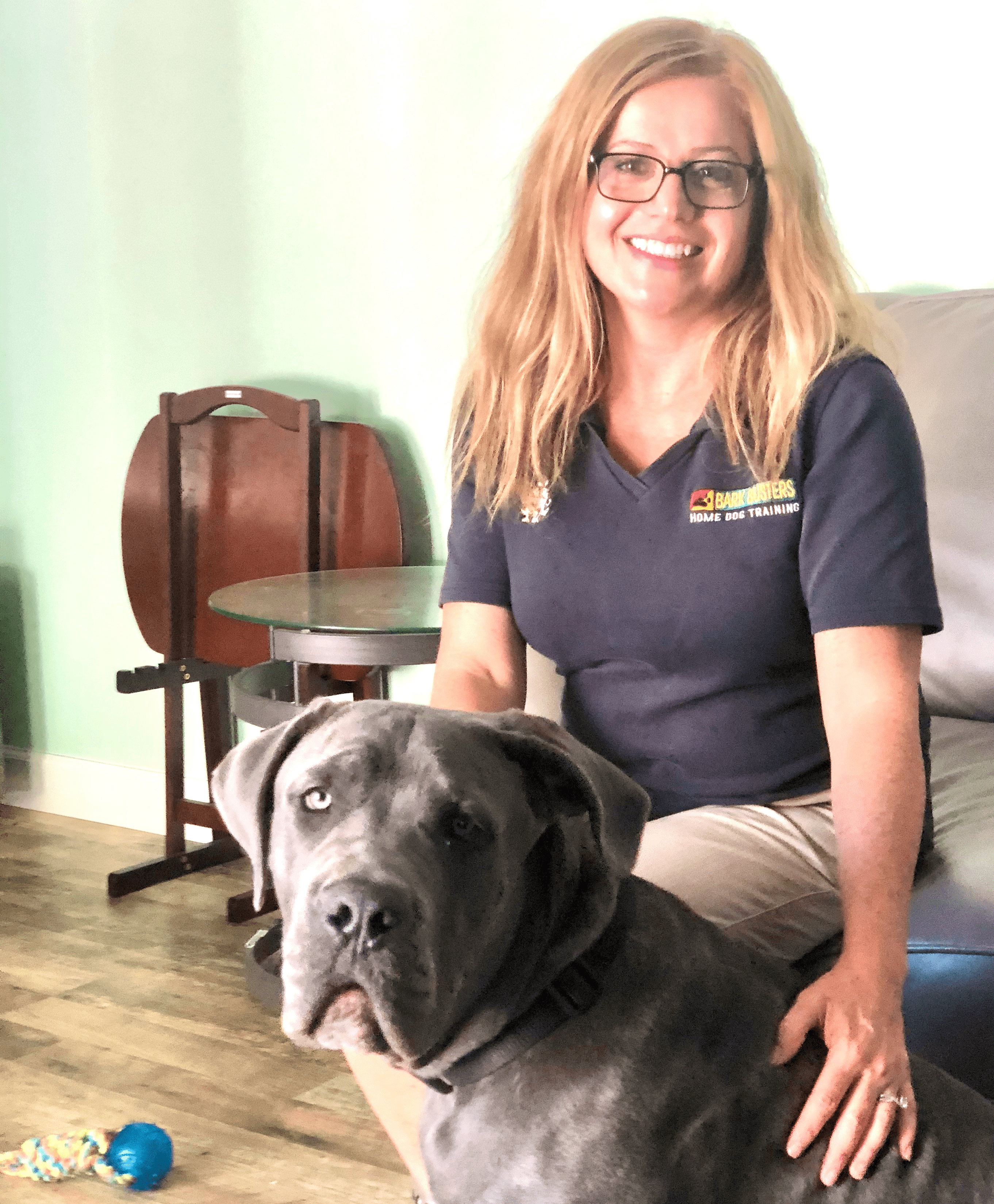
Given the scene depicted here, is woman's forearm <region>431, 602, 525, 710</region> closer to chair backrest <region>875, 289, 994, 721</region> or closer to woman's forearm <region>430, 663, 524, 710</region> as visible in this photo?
woman's forearm <region>430, 663, 524, 710</region>

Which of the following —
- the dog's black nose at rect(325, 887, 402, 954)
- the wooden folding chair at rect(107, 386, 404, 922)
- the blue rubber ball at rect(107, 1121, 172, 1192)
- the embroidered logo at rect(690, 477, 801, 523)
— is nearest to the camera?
the dog's black nose at rect(325, 887, 402, 954)

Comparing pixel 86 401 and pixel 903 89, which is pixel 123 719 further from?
pixel 903 89

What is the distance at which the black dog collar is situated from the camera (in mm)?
1087

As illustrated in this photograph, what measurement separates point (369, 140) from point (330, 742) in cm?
222

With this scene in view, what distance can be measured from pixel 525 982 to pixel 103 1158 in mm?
1117

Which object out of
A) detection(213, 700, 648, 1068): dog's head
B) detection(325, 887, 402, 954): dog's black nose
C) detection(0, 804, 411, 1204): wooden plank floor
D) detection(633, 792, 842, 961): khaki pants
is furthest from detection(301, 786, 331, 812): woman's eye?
detection(0, 804, 411, 1204): wooden plank floor

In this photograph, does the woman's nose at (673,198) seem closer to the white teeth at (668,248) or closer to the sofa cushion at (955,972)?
the white teeth at (668,248)

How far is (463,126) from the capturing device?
2.84 meters

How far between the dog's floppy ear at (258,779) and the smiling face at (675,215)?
0.70 m

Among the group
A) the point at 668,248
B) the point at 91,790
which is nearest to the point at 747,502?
the point at 668,248

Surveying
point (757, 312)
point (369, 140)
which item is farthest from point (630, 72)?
point (369, 140)

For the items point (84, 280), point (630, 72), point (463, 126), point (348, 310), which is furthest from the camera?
point (84, 280)

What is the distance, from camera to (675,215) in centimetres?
153

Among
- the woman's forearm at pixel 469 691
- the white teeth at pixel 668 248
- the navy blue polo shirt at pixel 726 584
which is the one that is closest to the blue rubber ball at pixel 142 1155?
the woman's forearm at pixel 469 691
